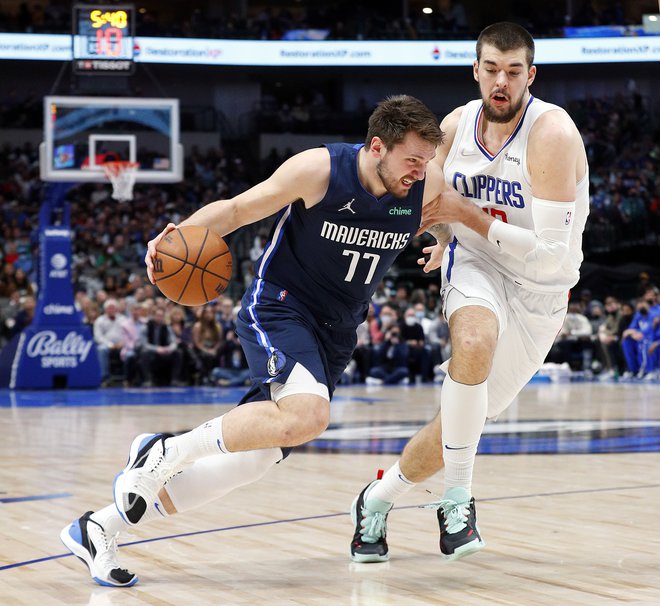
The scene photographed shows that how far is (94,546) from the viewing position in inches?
149

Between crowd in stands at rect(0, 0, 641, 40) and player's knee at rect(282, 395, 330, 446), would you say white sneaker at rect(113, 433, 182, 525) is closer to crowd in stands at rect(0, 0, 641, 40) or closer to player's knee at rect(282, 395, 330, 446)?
player's knee at rect(282, 395, 330, 446)

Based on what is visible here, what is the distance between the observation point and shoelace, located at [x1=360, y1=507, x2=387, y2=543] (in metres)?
4.16

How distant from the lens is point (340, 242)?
4027 millimetres

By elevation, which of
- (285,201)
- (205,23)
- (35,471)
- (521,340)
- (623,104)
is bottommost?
(35,471)

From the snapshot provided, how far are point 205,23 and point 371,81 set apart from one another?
16.8 ft

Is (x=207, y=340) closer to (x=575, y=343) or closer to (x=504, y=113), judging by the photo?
(x=575, y=343)

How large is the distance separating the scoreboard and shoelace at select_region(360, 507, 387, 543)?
12.3 meters

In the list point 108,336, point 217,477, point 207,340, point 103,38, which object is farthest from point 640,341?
point 217,477

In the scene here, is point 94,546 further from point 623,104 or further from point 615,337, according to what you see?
point 623,104

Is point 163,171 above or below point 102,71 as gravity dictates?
below

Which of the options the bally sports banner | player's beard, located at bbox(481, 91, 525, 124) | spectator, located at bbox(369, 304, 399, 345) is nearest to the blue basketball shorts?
player's beard, located at bbox(481, 91, 525, 124)

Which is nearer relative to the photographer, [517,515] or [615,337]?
[517,515]

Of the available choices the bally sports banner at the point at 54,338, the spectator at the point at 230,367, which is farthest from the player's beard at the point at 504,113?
the spectator at the point at 230,367

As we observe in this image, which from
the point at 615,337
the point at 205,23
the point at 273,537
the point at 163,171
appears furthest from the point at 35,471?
the point at 205,23
